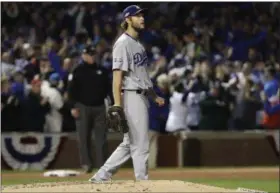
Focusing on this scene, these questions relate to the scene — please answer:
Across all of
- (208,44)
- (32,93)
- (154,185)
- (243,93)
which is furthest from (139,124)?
(208,44)

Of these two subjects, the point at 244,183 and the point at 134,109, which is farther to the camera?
the point at 244,183

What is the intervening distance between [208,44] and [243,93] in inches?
172

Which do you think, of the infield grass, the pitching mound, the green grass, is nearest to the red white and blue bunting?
the infield grass

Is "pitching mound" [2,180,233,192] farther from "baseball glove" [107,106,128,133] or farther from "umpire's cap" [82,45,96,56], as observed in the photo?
"umpire's cap" [82,45,96,56]

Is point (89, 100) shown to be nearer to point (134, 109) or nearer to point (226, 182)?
point (226, 182)

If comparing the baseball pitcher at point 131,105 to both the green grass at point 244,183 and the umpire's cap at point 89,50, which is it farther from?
the umpire's cap at point 89,50

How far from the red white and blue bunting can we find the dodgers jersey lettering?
823 centimetres

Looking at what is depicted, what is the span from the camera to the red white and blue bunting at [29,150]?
1828 centimetres

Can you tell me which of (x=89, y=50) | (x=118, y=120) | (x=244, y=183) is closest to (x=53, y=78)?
(x=89, y=50)

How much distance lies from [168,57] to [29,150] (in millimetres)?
5876

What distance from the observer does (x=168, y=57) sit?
23.3m

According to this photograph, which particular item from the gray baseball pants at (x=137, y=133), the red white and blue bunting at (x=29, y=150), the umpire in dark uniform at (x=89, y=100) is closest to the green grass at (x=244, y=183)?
the umpire in dark uniform at (x=89, y=100)

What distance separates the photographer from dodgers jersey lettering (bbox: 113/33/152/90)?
1030cm

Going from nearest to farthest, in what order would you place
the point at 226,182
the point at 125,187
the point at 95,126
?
1. the point at 125,187
2. the point at 226,182
3. the point at 95,126
